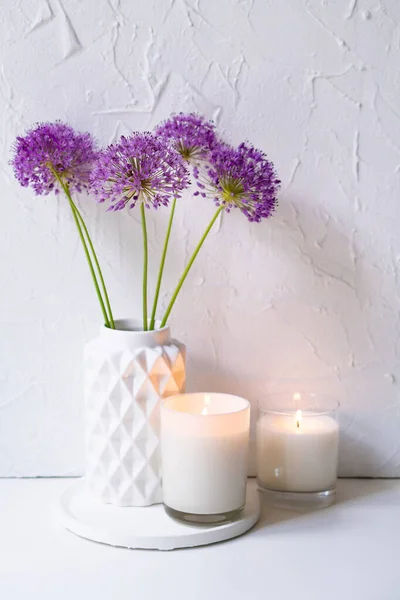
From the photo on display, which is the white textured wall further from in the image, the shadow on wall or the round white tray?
the round white tray

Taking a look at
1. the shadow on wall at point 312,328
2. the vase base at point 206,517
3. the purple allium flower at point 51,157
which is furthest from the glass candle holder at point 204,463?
the purple allium flower at point 51,157

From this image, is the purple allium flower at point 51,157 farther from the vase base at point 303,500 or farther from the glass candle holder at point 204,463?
the vase base at point 303,500

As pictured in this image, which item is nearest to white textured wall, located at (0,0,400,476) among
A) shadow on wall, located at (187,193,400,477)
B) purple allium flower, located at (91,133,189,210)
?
shadow on wall, located at (187,193,400,477)

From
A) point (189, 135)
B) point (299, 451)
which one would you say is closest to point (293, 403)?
point (299, 451)

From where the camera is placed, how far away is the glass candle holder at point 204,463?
0.67 metres

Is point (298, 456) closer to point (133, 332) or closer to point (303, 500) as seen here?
point (303, 500)

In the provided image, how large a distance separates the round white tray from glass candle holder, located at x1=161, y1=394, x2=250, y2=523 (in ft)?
0.04

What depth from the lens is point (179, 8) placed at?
0.76 meters

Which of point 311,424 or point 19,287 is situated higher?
point 19,287

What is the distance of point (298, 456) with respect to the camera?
2.41 ft

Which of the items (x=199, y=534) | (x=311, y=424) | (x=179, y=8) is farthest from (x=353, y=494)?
(x=179, y=8)

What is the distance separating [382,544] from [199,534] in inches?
6.5

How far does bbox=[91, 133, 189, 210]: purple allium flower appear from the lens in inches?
25.7

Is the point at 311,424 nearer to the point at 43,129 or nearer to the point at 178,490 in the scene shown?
the point at 178,490
